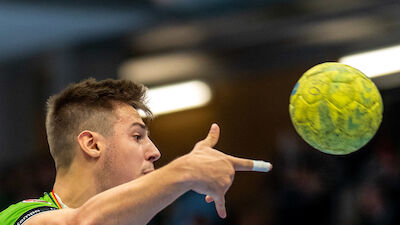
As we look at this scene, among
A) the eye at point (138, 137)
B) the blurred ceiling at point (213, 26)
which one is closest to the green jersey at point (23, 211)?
the eye at point (138, 137)

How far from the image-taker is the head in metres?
4.00

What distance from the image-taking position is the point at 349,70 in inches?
163

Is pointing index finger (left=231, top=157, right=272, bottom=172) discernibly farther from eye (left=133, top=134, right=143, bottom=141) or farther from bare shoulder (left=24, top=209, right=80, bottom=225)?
eye (left=133, top=134, right=143, bottom=141)

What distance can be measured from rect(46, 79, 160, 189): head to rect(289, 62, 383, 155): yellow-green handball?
1.01 meters

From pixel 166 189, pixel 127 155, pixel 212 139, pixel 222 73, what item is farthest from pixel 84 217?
pixel 222 73

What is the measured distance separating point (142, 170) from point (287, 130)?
765 cm

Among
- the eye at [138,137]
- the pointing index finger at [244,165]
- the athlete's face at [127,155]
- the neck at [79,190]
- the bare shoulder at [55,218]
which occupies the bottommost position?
the bare shoulder at [55,218]

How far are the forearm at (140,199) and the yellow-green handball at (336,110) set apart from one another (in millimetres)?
1260

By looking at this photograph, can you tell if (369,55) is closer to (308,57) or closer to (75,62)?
(308,57)

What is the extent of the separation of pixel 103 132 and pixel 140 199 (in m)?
1.10

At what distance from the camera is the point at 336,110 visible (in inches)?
156

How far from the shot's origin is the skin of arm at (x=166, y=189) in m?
3.02

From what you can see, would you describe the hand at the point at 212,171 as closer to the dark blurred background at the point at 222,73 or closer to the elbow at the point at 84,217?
the elbow at the point at 84,217

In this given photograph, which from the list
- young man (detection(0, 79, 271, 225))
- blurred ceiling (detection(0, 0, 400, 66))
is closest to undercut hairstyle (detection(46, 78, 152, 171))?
young man (detection(0, 79, 271, 225))
